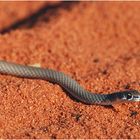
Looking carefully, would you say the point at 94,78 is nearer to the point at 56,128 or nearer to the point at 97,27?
the point at 56,128

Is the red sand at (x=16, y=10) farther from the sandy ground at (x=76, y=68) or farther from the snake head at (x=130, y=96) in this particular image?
the snake head at (x=130, y=96)

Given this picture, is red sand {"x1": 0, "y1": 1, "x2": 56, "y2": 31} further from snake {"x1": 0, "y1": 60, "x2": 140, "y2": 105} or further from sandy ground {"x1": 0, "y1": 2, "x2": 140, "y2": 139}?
snake {"x1": 0, "y1": 60, "x2": 140, "y2": 105}

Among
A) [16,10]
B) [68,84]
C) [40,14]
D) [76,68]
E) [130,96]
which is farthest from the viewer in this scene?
[16,10]

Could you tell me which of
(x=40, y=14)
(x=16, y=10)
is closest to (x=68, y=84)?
(x=40, y=14)

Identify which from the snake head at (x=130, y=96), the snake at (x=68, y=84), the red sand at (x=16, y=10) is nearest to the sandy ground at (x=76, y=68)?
the snake at (x=68, y=84)

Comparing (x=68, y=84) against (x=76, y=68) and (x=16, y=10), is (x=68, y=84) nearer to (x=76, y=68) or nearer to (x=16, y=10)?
(x=76, y=68)

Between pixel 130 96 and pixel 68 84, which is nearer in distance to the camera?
pixel 130 96
